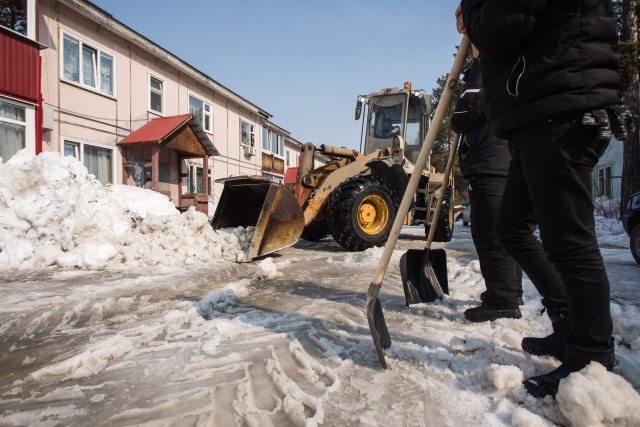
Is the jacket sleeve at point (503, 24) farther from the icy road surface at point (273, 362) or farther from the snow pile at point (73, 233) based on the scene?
the snow pile at point (73, 233)

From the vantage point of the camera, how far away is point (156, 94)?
547 inches

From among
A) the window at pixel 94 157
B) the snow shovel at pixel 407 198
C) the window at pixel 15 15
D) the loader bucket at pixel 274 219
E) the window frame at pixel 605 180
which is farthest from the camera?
the window frame at pixel 605 180

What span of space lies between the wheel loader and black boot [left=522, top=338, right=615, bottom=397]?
149 inches

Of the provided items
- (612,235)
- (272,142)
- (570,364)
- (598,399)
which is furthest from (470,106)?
(272,142)

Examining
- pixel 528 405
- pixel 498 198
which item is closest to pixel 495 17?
pixel 498 198

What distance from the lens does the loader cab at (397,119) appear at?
795cm

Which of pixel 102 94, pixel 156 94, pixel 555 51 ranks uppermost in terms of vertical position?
pixel 156 94

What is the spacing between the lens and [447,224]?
7.69m

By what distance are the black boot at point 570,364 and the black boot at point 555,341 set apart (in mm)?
229

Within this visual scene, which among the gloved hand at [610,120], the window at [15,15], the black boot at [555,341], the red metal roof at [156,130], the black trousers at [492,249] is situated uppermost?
the window at [15,15]

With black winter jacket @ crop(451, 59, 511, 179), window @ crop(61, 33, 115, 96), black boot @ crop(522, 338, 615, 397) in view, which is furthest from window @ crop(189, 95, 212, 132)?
black boot @ crop(522, 338, 615, 397)

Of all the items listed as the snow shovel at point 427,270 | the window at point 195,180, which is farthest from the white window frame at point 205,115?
the snow shovel at point 427,270

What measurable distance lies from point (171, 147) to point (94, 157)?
89.8 inches

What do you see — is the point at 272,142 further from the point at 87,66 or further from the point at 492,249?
the point at 492,249
